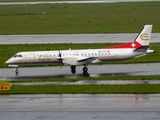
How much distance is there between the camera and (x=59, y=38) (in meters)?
67.2

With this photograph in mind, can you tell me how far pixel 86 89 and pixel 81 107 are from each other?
5821 mm

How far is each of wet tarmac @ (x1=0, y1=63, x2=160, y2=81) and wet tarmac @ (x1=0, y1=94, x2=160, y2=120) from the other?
8901mm

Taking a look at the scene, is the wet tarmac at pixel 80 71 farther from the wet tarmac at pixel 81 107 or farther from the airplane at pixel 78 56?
the wet tarmac at pixel 81 107

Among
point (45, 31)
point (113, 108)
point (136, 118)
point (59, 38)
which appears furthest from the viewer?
point (45, 31)

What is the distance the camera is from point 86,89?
31625mm

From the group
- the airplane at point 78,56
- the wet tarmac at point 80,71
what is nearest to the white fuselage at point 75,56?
the airplane at point 78,56

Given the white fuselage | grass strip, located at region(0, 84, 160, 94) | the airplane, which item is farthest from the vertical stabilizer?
grass strip, located at region(0, 84, 160, 94)

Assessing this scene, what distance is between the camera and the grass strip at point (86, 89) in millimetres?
30359

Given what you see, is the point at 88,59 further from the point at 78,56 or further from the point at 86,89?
the point at 86,89

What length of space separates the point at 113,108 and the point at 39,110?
16.4 ft

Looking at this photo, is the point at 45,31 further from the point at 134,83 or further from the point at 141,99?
the point at 141,99

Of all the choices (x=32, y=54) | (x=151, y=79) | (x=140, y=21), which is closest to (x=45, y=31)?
(x=140, y=21)

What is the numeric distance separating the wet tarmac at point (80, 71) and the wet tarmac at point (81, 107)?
8901mm

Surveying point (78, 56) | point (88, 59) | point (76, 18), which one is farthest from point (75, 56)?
point (76, 18)
